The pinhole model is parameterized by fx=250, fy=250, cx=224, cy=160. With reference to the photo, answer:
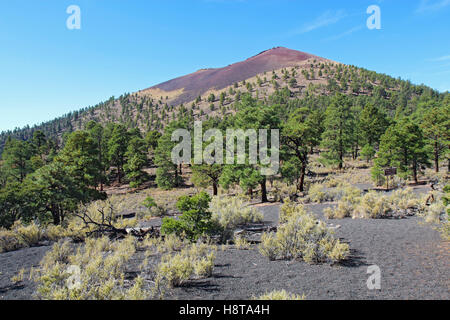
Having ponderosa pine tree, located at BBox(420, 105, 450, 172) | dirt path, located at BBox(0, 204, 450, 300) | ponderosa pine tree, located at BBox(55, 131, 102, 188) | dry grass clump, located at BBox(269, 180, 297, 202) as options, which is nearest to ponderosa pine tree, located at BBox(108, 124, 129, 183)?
ponderosa pine tree, located at BBox(55, 131, 102, 188)

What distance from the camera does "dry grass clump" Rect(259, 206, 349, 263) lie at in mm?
6598

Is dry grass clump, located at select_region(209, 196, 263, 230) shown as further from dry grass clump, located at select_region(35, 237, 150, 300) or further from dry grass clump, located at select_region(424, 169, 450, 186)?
dry grass clump, located at select_region(424, 169, 450, 186)

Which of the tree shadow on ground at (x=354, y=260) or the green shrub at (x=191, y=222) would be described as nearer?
the tree shadow on ground at (x=354, y=260)

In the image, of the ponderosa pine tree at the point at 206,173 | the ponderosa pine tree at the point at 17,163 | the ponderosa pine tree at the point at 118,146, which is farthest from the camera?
the ponderosa pine tree at the point at 118,146

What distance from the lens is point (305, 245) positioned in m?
7.01

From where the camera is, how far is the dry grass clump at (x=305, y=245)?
6.60 m

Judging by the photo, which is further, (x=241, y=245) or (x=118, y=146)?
(x=118, y=146)

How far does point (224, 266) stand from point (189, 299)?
2.01m

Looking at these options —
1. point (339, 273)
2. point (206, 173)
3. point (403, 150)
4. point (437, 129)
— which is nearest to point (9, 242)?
point (339, 273)

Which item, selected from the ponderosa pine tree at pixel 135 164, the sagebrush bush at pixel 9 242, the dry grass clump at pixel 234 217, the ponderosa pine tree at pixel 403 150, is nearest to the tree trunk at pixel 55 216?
the sagebrush bush at pixel 9 242

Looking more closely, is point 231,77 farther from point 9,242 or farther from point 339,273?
point 339,273

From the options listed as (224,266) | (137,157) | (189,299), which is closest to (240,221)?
(224,266)

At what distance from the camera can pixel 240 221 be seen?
38.3ft

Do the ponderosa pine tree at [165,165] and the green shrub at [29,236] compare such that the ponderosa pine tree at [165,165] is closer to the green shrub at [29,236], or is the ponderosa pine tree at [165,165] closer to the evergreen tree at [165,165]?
the evergreen tree at [165,165]
